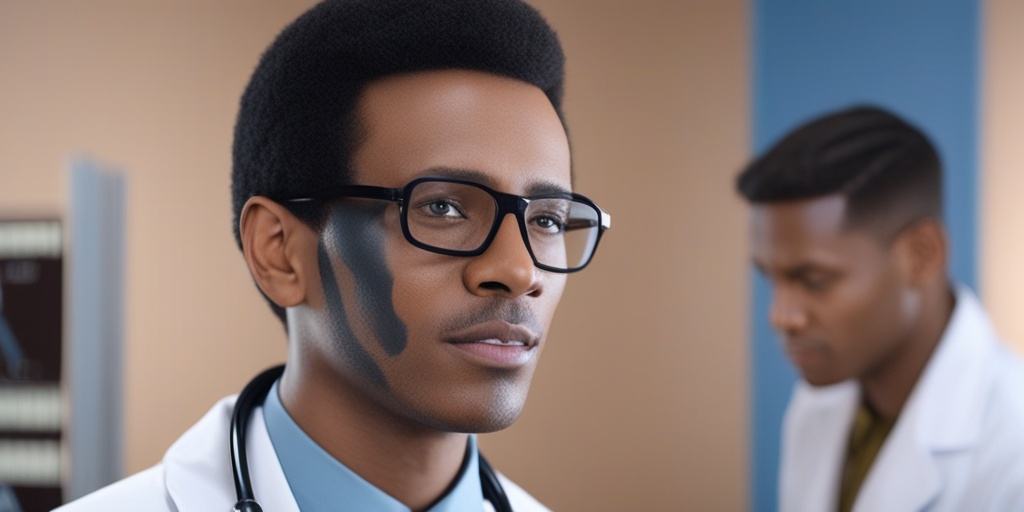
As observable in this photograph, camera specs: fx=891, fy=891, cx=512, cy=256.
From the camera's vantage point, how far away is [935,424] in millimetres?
1815

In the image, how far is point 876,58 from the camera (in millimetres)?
2449

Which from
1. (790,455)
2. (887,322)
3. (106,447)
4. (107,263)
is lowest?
(790,455)

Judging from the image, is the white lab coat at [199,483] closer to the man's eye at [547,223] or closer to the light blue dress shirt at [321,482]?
the light blue dress shirt at [321,482]

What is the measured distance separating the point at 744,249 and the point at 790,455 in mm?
871

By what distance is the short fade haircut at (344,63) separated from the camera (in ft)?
2.89

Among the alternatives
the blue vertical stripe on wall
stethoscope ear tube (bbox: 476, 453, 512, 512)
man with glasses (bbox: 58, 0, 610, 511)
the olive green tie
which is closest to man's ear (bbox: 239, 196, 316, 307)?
man with glasses (bbox: 58, 0, 610, 511)

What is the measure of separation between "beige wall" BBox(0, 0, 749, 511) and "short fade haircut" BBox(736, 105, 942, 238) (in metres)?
0.97

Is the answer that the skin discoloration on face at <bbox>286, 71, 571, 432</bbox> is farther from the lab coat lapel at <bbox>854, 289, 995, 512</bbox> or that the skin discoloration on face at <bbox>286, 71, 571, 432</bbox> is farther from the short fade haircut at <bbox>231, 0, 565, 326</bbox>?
the lab coat lapel at <bbox>854, 289, 995, 512</bbox>

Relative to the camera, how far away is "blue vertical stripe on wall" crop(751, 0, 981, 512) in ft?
7.73

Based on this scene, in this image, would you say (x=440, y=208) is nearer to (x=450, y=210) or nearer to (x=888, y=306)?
(x=450, y=210)

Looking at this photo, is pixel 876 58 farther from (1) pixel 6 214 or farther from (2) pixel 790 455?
(1) pixel 6 214

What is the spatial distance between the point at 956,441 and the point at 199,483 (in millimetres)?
1478

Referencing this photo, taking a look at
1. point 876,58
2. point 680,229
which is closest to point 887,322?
point 876,58

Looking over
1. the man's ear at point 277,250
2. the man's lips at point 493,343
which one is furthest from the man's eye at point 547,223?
the man's ear at point 277,250
